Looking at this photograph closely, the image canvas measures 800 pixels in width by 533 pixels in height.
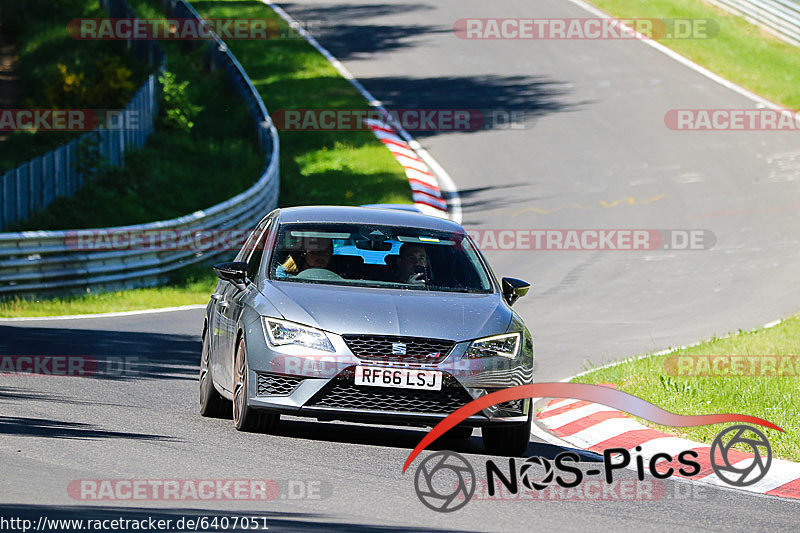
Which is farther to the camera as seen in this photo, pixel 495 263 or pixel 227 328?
pixel 495 263

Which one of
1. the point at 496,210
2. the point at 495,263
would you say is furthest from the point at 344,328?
the point at 496,210

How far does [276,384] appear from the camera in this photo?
9711 millimetres

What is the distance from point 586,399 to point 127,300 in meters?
9.29

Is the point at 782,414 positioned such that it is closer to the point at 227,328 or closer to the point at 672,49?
the point at 227,328

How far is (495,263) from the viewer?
2486 centimetres

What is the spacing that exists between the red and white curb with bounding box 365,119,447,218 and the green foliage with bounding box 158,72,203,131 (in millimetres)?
4554

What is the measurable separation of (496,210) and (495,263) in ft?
16.3

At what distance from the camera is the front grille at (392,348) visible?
957cm

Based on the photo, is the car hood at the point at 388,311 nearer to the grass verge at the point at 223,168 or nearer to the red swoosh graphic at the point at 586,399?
the red swoosh graphic at the point at 586,399

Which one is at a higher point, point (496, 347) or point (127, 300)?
point (496, 347)

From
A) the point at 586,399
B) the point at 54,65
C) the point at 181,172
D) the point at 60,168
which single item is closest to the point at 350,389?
the point at 586,399

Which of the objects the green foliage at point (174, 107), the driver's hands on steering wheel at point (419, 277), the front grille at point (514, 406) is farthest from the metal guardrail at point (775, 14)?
the front grille at point (514, 406)

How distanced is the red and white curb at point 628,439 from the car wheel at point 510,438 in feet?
2.54

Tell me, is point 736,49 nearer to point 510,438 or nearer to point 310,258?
point 310,258
